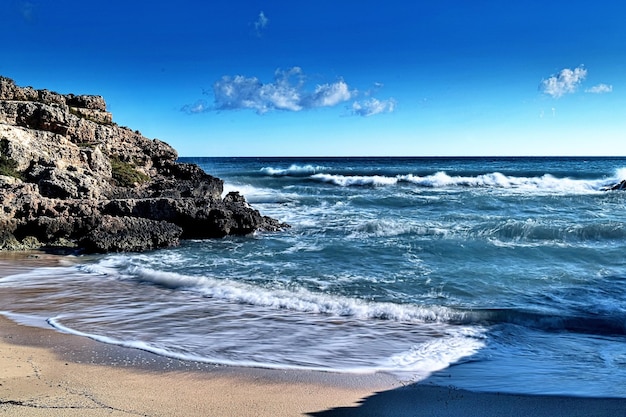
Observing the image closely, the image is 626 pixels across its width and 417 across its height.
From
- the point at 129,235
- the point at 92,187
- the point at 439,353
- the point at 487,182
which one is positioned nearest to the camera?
the point at 439,353

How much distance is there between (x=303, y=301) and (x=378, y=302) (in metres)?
1.24

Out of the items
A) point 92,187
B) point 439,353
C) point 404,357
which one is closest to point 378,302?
point 439,353

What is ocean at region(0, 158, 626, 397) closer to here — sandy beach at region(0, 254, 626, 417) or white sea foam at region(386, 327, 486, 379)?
white sea foam at region(386, 327, 486, 379)

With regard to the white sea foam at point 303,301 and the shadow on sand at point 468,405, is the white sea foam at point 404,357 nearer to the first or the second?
the shadow on sand at point 468,405

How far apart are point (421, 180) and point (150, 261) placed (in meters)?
37.4

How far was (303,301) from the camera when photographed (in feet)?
27.3

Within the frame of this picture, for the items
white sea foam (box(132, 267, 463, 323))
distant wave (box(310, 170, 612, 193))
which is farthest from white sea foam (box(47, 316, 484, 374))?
distant wave (box(310, 170, 612, 193))

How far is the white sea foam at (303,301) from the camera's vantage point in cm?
766

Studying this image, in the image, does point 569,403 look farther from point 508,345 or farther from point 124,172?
point 124,172

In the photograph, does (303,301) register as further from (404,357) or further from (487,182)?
(487,182)

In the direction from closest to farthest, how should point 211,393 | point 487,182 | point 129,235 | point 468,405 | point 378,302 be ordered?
point 468,405 < point 211,393 < point 378,302 < point 129,235 < point 487,182

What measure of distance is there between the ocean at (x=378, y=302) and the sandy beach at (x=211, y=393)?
30cm

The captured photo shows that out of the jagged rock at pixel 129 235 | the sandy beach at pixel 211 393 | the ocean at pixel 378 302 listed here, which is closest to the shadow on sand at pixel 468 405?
the sandy beach at pixel 211 393

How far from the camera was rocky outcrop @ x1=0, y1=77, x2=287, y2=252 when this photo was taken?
13.0 meters
